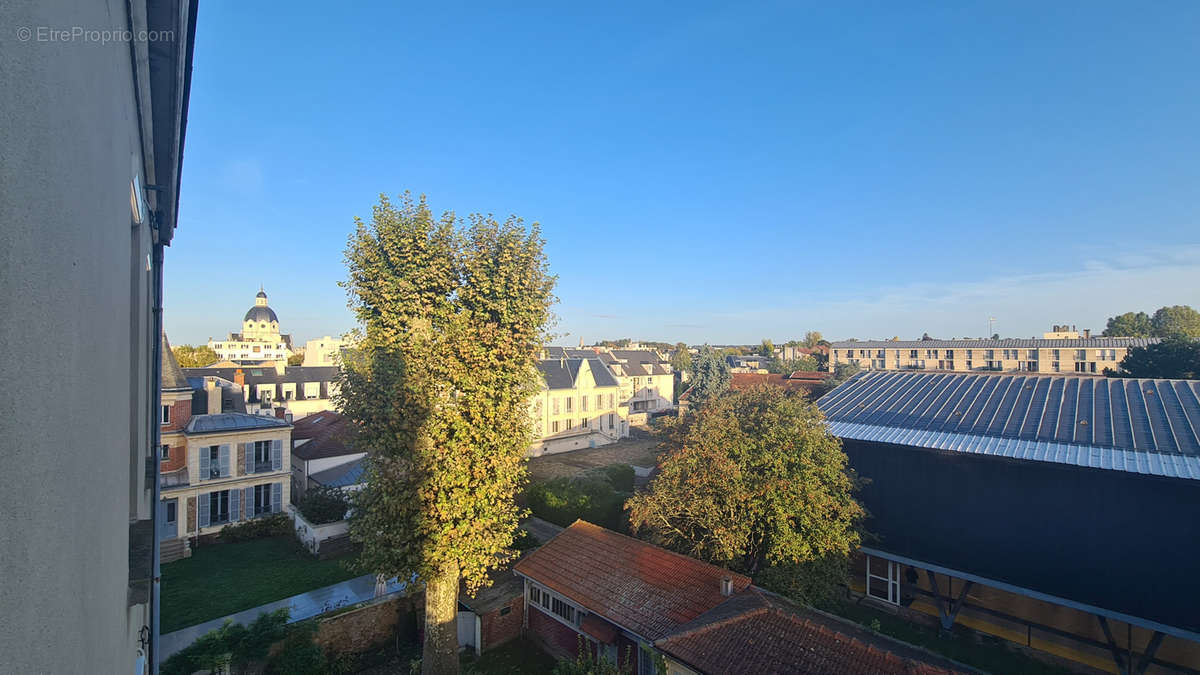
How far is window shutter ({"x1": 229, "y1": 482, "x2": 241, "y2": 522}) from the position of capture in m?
21.6

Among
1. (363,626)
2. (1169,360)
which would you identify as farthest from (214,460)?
(1169,360)

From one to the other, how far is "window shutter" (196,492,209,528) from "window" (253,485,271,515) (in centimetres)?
169

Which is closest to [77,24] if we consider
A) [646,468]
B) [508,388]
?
[508,388]

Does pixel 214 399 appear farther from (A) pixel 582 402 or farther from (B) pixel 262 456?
(A) pixel 582 402

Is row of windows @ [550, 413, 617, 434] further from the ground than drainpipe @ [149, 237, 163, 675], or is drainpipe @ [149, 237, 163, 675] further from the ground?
drainpipe @ [149, 237, 163, 675]

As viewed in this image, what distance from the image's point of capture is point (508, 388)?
12.4m

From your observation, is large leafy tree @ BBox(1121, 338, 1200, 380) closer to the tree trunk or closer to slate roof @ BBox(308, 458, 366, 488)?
the tree trunk

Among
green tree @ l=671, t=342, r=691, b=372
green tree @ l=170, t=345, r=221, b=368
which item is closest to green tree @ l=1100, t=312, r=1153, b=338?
green tree @ l=671, t=342, r=691, b=372

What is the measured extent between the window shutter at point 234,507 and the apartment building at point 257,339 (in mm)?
86521

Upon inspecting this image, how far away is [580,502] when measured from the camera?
20406mm

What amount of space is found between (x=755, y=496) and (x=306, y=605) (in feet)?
45.0

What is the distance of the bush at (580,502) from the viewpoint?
65.9 ft

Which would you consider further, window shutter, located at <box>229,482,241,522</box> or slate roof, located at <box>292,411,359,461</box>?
slate roof, located at <box>292,411,359,461</box>

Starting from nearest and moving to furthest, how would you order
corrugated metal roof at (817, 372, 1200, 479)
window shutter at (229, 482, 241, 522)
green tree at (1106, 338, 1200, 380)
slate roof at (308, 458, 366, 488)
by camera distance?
1. corrugated metal roof at (817, 372, 1200, 479)
2. window shutter at (229, 482, 241, 522)
3. slate roof at (308, 458, 366, 488)
4. green tree at (1106, 338, 1200, 380)
